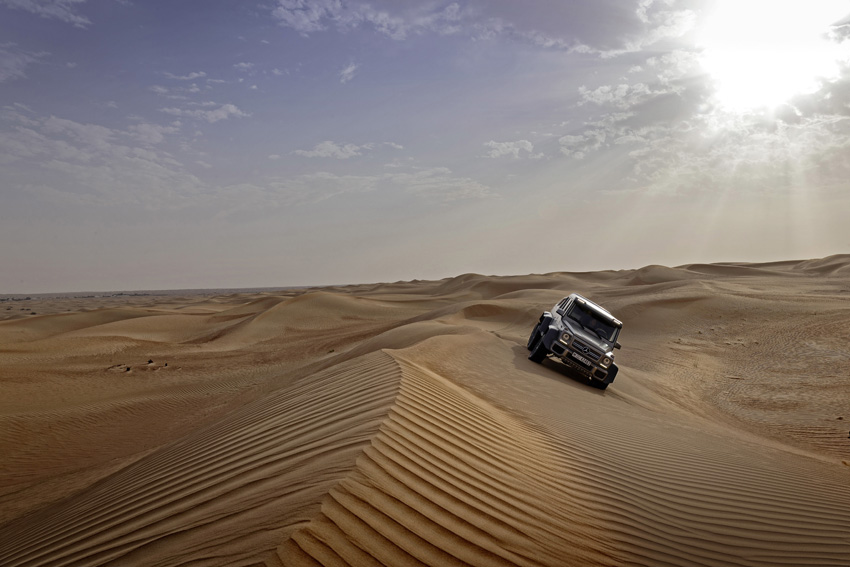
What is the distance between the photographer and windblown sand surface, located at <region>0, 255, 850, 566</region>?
3047 millimetres

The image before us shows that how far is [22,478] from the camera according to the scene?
330 inches

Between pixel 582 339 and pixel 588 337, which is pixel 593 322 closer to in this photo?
pixel 588 337

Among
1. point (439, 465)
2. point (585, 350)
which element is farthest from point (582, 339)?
point (439, 465)

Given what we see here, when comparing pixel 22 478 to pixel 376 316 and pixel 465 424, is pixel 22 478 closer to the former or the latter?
pixel 465 424

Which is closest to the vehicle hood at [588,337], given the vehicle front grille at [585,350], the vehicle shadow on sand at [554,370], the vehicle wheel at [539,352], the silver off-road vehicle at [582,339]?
the silver off-road vehicle at [582,339]

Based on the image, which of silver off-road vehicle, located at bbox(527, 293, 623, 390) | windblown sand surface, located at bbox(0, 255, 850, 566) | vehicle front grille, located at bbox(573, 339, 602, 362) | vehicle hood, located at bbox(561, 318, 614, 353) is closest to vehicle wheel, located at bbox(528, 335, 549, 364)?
silver off-road vehicle, located at bbox(527, 293, 623, 390)

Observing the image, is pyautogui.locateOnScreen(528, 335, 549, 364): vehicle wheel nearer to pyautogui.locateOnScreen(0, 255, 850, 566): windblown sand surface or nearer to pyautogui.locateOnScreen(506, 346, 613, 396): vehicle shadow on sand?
pyautogui.locateOnScreen(506, 346, 613, 396): vehicle shadow on sand

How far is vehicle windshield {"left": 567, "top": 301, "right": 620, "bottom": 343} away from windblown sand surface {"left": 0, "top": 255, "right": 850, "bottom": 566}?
1336 mm

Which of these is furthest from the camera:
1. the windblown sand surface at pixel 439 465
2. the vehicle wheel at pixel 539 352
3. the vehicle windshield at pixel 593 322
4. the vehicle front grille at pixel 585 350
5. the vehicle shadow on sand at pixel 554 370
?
the vehicle wheel at pixel 539 352

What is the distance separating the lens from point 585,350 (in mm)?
11406

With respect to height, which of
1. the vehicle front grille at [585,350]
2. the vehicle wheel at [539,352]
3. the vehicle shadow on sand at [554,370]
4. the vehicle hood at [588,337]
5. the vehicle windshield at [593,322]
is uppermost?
the vehicle windshield at [593,322]

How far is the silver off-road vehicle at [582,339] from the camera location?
11.3 meters

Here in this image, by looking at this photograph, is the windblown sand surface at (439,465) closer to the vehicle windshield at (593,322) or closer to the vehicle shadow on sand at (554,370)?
the vehicle shadow on sand at (554,370)

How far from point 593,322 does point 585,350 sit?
46.9 inches
